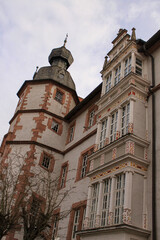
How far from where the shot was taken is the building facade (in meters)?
10.5

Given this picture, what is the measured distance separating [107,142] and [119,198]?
3.17 metres

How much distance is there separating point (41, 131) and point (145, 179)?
35.1ft

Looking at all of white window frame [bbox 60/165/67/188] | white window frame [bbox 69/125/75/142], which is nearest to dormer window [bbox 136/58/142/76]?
white window frame [bbox 69/125/75/142]

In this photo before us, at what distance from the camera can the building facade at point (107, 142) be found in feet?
34.3

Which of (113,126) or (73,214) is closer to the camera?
(113,126)

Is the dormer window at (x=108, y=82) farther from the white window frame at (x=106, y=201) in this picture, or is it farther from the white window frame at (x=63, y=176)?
the white window frame at (x=63, y=176)

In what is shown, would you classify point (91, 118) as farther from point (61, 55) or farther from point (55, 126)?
point (61, 55)

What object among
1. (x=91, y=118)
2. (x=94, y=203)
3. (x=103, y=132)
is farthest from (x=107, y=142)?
(x=91, y=118)

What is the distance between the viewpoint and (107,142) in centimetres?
1328

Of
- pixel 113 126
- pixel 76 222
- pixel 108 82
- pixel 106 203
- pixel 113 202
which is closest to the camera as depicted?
pixel 113 202

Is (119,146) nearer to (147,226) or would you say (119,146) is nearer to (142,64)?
(147,226)

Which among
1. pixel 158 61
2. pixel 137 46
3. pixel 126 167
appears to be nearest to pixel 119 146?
pixel 126 167

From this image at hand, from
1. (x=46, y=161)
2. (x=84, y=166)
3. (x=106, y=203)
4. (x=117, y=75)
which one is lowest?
(x=106, y=203)

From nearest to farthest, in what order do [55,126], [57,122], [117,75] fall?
[117,75], [55,126], [57,122]
